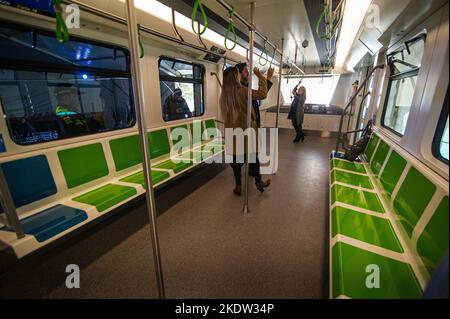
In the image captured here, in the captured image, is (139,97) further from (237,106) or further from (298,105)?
(298,105)

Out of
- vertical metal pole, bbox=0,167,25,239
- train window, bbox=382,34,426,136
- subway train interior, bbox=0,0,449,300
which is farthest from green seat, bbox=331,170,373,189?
vertical metal pole, bbox=0,167,25,239

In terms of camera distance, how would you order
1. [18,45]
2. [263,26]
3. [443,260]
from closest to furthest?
[443,260] → [18,45] → [263,26]

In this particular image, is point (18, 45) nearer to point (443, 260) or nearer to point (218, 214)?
point (218, 214)

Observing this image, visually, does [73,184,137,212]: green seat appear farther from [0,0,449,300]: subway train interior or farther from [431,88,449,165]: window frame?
[431,88,449,165]: window frame

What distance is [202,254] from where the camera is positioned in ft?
6.23

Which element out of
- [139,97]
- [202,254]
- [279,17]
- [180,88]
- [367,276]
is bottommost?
[202,254]

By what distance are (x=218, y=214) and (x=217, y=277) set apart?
0.94 metres

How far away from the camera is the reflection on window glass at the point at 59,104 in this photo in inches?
70.6

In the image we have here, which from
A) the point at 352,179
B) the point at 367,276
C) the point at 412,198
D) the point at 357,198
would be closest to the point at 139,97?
the point at 367,276

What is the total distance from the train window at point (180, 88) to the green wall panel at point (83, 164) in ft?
4.66

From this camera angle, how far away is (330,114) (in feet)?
23.4

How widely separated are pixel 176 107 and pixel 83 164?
207 cm

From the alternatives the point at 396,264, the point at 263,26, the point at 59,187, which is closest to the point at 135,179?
the point at 59,187

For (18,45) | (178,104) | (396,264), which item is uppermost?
(18,45)
